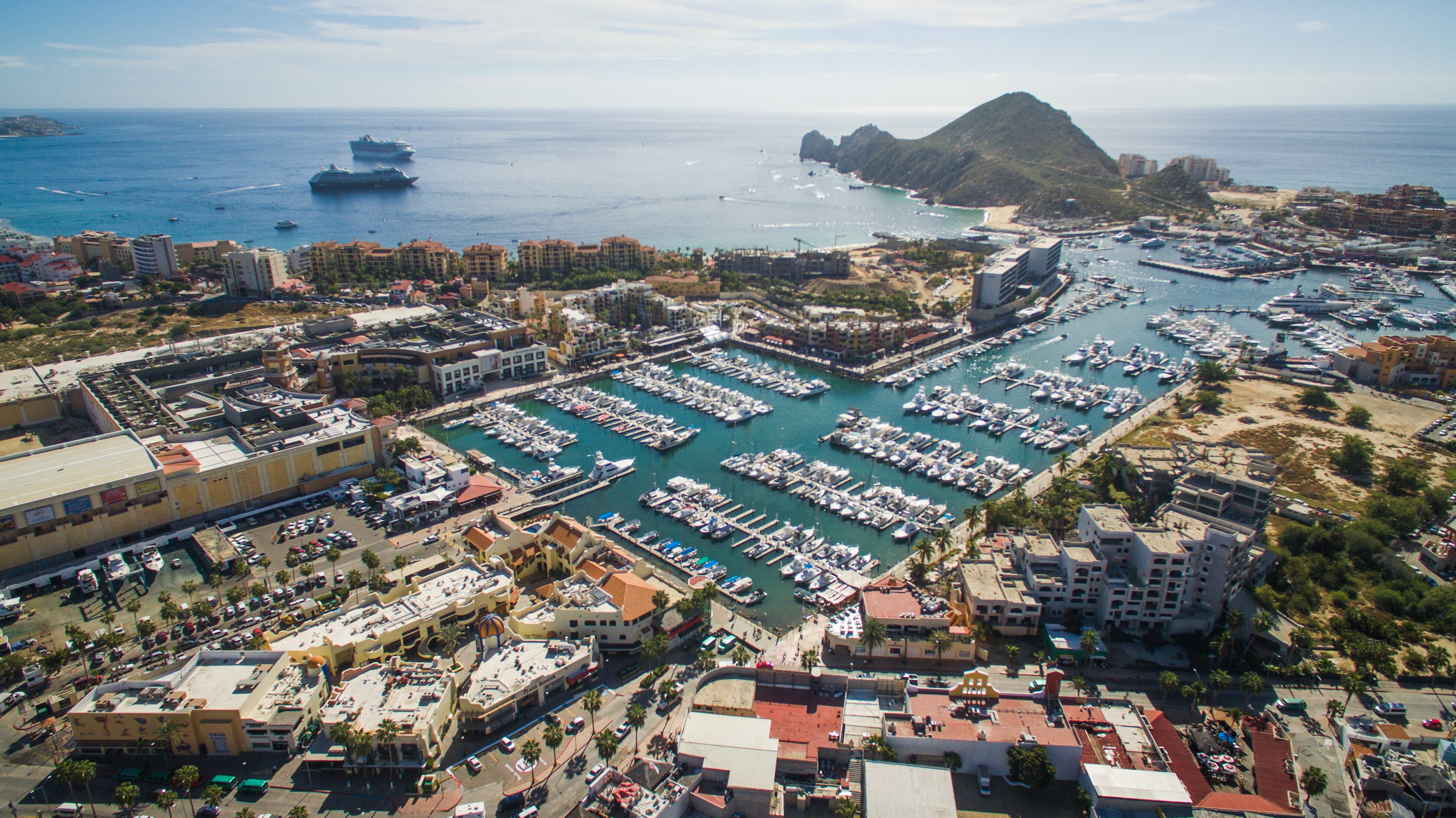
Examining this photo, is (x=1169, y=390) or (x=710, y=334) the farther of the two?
(x=710, y=334)

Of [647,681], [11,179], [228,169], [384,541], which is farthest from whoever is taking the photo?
Answer: [228,169]

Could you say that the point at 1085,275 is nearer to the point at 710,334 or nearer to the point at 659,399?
the point at 710,334

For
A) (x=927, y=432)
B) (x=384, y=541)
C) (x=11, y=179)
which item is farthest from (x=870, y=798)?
(x=11, y=179)

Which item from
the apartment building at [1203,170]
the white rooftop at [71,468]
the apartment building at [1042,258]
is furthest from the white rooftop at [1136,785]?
the apartment building at [1203,170]

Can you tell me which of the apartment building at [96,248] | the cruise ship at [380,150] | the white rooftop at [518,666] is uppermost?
the cruise ship at [380,150]

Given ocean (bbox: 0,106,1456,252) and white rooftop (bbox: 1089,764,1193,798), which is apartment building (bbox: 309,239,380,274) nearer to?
ocean (bbox: 0,106,1456,252)

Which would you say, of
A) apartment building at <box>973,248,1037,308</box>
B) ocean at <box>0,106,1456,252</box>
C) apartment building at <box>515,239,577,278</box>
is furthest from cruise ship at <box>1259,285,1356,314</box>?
apartment building at <box>515,239,577,278</box>

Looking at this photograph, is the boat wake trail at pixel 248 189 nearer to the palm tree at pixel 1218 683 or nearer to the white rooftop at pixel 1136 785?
the white rooftop at pixel 1136 785
